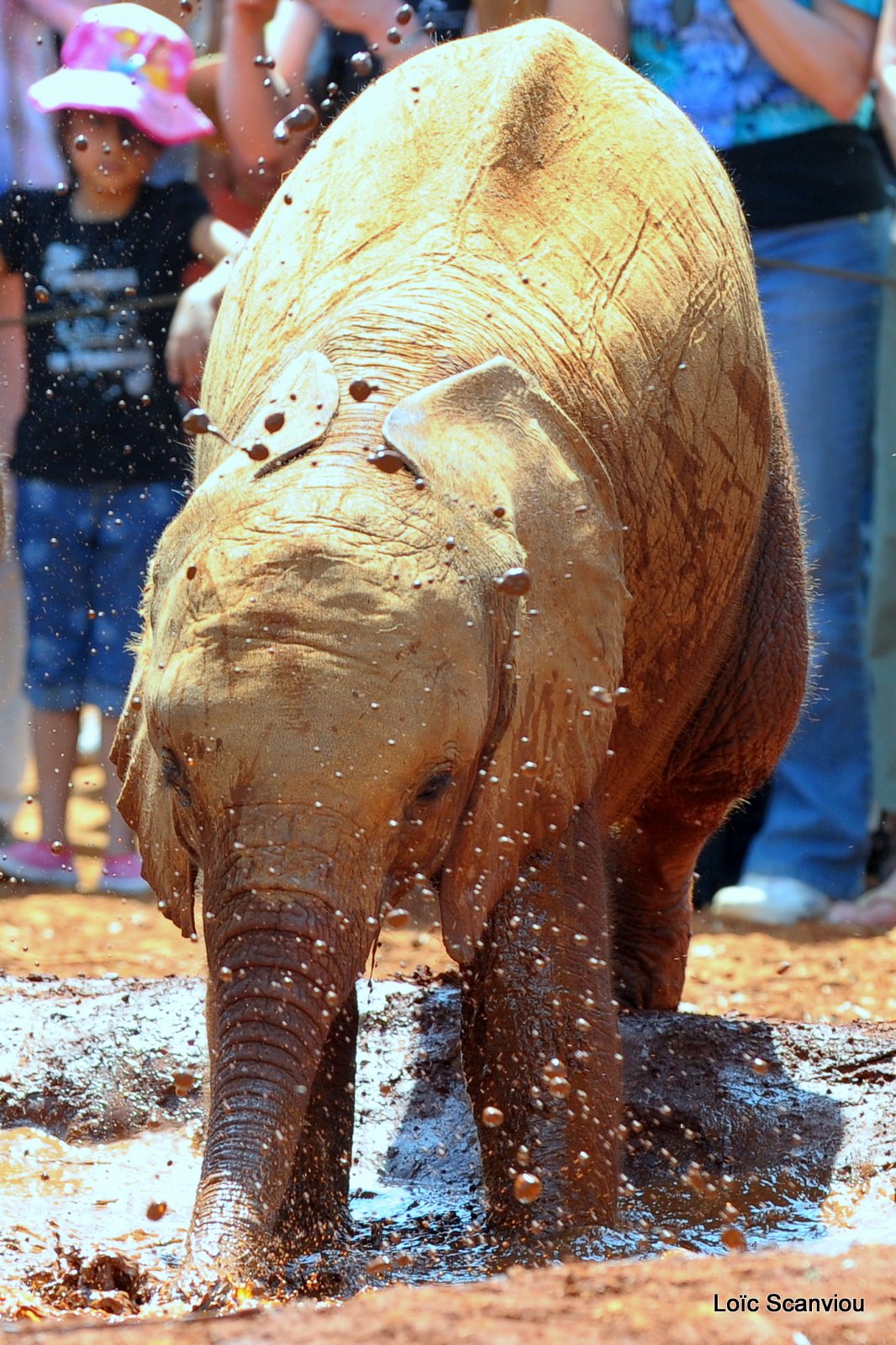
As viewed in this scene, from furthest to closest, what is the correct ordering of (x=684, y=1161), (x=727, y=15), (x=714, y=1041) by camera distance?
1. (x=727, y=15)
2. (x=714, y=1041)
3. (x=684, y=1161)

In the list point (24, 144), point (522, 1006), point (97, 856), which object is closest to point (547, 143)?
point (522, 1006)

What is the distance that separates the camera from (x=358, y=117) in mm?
4754

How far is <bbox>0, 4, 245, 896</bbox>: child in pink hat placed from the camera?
7.61 meters

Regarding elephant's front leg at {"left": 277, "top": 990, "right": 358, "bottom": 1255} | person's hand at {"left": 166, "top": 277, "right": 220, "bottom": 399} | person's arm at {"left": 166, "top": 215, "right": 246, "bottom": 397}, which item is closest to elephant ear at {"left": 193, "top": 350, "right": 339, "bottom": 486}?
elephant's front leg at {"left": 277, "top": 990, "right": 358, "bottom": 1255}

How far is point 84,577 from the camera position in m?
8.14

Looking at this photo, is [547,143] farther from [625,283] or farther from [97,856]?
[97,856]

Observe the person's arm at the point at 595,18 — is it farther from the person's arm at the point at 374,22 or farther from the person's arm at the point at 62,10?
the person's arm at the point at 62,10

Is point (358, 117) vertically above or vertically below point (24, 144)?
above

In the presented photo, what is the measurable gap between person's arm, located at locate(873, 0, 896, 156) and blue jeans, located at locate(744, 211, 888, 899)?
43 cm

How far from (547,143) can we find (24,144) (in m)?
3.94

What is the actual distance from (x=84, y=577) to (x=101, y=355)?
33.7 inches

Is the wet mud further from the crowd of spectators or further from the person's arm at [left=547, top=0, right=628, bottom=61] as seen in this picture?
the person's arm at [left=547, top=0, right=628, bottom=61]

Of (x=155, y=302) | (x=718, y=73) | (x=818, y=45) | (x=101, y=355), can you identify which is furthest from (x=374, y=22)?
(x=101, y=355)
